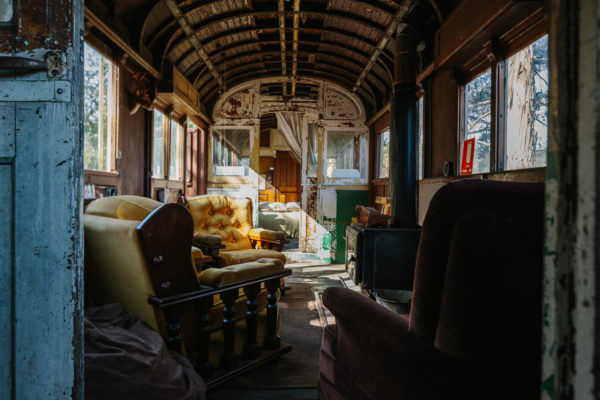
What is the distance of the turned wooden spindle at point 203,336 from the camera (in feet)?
6.59

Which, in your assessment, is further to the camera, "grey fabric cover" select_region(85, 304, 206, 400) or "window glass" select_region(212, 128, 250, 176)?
"window glass" select_region(212, 128, 250, 176)

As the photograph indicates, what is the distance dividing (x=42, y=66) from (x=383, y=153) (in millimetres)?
5952

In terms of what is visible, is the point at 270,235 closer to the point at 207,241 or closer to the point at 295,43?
the point at 207,241

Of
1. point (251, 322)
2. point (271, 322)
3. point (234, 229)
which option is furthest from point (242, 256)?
point (251, 322)

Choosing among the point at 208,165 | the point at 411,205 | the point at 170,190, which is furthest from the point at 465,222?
the point at 208,165

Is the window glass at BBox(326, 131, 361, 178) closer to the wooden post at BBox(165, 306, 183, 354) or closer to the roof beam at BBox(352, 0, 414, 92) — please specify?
the roof beam at BBox(352, 0, 414, 92)

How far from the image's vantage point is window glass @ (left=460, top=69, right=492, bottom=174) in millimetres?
3027

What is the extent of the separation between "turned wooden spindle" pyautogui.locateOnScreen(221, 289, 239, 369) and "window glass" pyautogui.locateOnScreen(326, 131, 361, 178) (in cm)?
511

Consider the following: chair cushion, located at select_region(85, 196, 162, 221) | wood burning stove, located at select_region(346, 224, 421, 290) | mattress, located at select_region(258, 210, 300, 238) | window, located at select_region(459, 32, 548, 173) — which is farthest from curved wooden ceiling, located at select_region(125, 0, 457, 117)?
mattress, located at select_region(258, 210, 300, 238)

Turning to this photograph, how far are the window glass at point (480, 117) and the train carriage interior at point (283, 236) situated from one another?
0.02 m

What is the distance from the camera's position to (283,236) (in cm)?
457

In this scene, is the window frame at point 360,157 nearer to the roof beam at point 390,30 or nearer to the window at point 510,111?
the roof beam at point 390,30

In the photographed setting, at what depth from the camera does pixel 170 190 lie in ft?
17.6

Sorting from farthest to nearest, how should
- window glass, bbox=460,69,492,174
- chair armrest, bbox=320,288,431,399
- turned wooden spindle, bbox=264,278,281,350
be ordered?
1. window glass, bbox=460,69,492,174
2. turned wooden spindle, bbox=264,278,281,350
3. chair armrest, bbox=320,288,431,399
